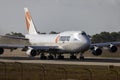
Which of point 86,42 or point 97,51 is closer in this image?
point 86,42

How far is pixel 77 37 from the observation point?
72.6m

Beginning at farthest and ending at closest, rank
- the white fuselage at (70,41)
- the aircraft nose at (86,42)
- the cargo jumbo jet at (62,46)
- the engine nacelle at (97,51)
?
the engine nacelle at (97,51) → the cargo jumbo jet at (62,46) → the white fuselage at (70,41) → the aircraft nose at (86,42)

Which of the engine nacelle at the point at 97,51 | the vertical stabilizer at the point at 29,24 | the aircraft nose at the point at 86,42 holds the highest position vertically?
the vertical stabilizer at the point at 29,24

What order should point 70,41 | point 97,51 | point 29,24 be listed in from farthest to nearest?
point 29,24
point 97,51
point 70,41

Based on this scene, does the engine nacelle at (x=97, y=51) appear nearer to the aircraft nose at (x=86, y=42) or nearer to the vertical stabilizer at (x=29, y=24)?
the aircraft nose at (x=86, y=42)

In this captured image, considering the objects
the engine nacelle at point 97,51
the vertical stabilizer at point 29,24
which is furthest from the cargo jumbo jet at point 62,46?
the vertical stabilizer at point 29,24

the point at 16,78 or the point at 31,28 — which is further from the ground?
the point at 31,28

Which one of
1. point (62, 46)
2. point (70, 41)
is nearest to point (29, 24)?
point (62, 46)

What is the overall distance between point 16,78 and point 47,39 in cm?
4342

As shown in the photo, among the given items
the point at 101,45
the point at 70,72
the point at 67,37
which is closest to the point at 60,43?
the point at 67,37

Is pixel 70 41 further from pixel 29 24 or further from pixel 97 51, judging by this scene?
pixel 29 24

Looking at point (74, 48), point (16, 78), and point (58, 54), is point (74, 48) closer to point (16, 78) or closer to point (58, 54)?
point (58, 54)

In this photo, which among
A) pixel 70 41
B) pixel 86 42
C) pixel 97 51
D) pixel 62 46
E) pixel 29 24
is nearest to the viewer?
pixel 86 42

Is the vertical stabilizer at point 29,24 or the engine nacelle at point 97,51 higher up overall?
the vertical stabilizer at point 29,24
